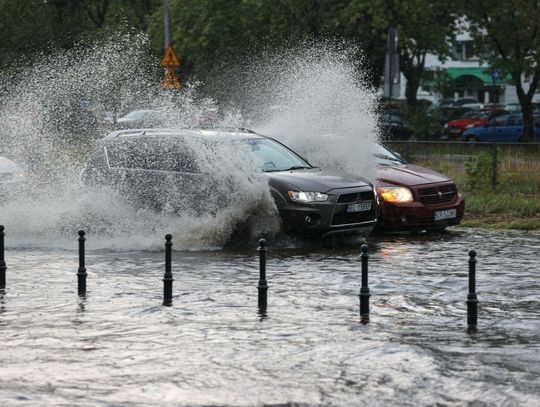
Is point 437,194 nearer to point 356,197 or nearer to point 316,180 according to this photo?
point 356,197

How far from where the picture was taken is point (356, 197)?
17.3m

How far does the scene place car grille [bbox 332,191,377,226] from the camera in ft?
56.2

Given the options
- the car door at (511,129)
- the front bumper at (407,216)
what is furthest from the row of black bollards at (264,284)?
the car door at (511,129)

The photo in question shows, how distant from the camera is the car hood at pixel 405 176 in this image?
62.7 feet

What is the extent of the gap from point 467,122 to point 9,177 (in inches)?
1451

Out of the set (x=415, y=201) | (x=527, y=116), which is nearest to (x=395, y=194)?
(x=415, y=201)

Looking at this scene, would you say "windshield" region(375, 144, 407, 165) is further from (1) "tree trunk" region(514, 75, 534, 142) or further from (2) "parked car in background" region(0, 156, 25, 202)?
(1) "tree trunk" region(514, 75, 534, 142)

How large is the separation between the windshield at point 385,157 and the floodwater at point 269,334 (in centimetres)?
420

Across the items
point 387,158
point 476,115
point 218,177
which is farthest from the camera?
point 476,115

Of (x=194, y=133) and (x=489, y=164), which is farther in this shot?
(x=489, y=164)

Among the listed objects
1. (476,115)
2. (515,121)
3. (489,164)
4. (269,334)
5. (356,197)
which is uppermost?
(476,115)

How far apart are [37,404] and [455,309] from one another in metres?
5.11

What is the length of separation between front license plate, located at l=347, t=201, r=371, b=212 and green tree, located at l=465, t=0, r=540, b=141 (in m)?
26.3

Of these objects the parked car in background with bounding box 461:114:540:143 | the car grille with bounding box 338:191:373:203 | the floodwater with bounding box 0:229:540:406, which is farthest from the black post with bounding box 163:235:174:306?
the parked car in background with bounding box 461:114:540:143
